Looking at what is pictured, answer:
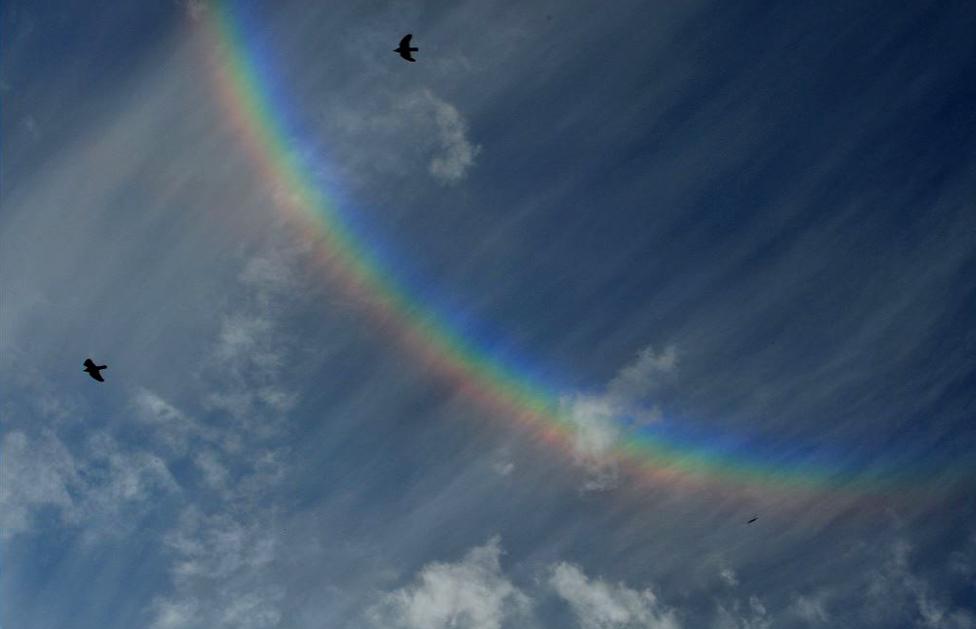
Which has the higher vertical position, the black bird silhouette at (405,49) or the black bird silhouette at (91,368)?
the black bird silhouette at (405,49)

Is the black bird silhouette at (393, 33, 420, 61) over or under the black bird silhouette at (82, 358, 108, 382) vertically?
over

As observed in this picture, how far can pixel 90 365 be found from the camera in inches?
2608

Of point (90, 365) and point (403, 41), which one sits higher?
point (403, 41)

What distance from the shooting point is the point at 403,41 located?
64812mm

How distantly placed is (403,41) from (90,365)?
115 feet
